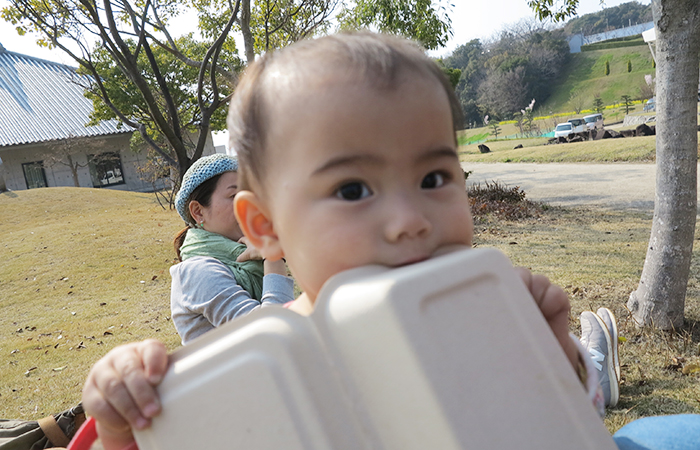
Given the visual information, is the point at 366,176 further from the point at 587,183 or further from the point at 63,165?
the point at 63,165

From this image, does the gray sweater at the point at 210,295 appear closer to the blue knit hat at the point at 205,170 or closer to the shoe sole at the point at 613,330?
the blue knit hat at the point at 205,170

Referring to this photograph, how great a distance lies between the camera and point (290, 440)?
711mm

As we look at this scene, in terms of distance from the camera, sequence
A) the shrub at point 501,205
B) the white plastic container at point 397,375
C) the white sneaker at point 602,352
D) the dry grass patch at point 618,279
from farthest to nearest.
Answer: the shrub at point 501,205
the dry grass patch at point 618,279
the white sneaker at point 602,352
the white plastic container at point 397,375

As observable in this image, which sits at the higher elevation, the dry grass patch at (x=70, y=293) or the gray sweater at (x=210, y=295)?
the gray sweater at (x=210, y=295)

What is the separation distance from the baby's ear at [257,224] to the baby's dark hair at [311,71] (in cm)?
4

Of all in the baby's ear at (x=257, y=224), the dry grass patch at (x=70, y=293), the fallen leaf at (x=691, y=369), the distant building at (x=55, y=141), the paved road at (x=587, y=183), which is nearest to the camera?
the baby's ear at (x=257, y=224)

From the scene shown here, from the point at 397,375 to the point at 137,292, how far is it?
780 cm

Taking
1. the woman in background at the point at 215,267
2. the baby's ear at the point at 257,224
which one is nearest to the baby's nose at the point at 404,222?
the baby's ear at the point at 257,224

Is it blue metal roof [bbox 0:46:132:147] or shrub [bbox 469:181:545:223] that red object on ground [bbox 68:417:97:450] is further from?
blue metal roof [bbox 0:46:132:147]

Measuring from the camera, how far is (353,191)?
0.92m

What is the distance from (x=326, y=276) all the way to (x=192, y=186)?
2.08 meters

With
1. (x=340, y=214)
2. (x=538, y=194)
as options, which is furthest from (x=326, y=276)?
(x=538, y=194)

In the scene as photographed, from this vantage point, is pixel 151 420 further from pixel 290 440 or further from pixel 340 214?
pixel 340 214

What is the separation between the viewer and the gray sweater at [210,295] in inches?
89.8
